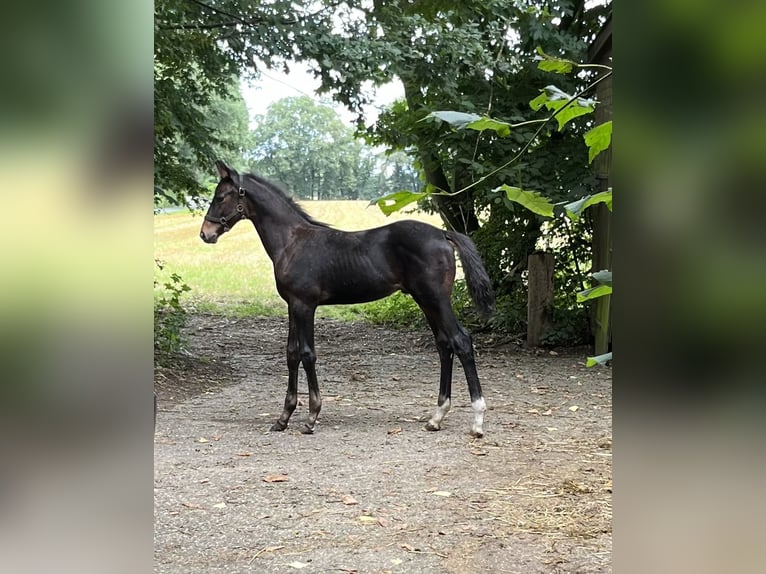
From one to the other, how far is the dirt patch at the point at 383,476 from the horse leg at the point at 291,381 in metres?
0.10

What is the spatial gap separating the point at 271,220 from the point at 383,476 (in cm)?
227

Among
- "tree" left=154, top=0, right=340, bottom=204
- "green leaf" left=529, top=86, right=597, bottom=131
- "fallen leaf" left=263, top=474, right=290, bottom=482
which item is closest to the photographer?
"green leaf" left=529, top=86, right=597, bottom=131

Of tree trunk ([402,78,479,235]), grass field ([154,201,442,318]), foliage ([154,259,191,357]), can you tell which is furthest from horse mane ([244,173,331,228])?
grass field ([154,201,442,318])

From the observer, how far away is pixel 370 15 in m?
7.16

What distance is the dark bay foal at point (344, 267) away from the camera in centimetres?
530

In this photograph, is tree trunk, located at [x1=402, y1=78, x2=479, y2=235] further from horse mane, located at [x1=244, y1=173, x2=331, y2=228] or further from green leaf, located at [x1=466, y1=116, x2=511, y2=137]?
green leaf, located at [x1=466, y1=116, x2=511, y2=137]

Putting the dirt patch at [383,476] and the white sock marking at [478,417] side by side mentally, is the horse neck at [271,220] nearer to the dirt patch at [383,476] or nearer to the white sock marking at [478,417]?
the dirt patch at [383,476]

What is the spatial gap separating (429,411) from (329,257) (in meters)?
1.54

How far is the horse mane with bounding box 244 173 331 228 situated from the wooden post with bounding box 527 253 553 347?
3.63 meters

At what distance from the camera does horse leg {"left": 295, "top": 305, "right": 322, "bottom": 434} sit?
5301 mm

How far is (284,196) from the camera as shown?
5.73 meters

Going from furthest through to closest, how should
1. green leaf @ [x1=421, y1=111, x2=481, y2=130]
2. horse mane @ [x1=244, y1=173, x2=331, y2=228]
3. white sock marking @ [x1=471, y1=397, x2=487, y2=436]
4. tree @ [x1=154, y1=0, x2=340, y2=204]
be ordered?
tree @ [x1=154, y1=0, x2=340, y2=204] < horse mane @ [x1=244, y1=173, x2=331, y2=228] < white sock marking @ [x1=471, y1=397, x2=487, y2=436] < green leaf @ [x1=421, y1=111, x2=481, y2=130]

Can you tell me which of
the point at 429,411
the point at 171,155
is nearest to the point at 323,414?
the point at 429,411
